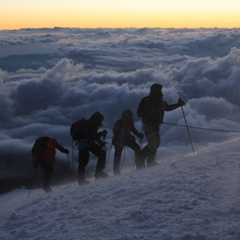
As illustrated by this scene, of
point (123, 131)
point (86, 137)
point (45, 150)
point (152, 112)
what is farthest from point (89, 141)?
point (152, 112)

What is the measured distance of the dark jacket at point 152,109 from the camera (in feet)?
28.0

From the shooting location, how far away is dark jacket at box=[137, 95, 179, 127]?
853cm

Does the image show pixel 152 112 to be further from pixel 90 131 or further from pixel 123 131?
pixel 90 131

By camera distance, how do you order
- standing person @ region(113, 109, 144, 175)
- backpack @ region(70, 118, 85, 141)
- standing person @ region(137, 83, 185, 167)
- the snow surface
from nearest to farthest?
the snow surface → standing person @ region(137, 83, 185, 167) → backpack @ region(70, 118, 85, 141) → standing person @ region(113, 109, 144, 175)

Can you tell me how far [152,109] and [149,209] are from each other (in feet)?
12.2

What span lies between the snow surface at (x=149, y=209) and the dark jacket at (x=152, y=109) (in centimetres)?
165

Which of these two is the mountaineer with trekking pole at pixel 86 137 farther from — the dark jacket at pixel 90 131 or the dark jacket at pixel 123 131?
the dark jacket at pixel 123 131

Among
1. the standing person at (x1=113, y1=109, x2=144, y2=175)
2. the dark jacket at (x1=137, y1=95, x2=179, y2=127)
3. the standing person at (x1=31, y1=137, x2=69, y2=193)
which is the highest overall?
the dark jacket at (x1=137, y1=95, x2=179, y2=127)

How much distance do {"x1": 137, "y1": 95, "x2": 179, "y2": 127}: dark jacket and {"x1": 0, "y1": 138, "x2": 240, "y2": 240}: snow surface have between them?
1.65 meters

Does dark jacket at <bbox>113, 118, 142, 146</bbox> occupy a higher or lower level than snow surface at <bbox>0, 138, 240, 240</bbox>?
higher

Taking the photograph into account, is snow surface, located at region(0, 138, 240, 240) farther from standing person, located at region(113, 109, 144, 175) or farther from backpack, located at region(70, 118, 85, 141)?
standing person, located at region(113, 109, 144, 175)

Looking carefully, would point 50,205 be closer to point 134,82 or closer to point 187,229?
point 187,229

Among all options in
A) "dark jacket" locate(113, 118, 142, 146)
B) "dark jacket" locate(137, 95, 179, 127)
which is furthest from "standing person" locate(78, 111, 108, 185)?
"dark jacket" locate(137, 95, 179, 127)

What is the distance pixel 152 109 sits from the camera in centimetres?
855
